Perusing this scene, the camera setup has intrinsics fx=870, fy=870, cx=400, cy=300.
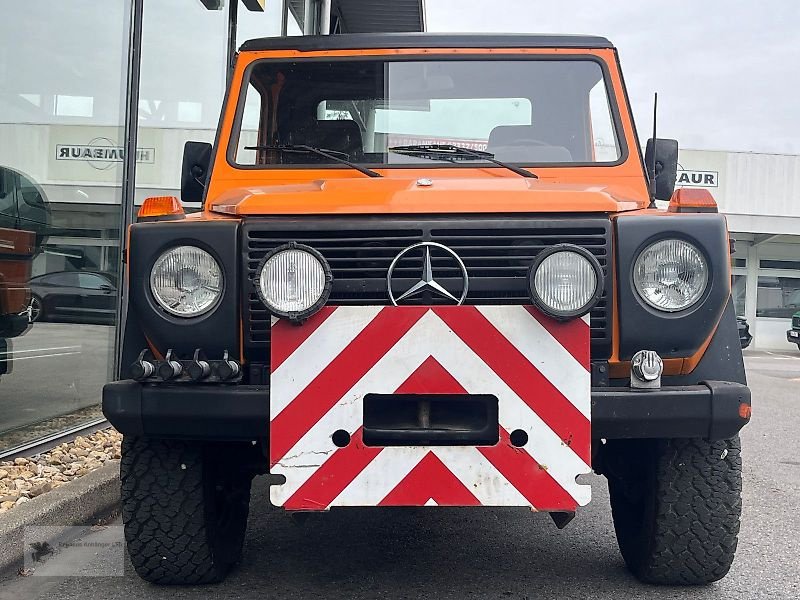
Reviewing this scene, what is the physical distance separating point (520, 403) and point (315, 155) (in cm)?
156

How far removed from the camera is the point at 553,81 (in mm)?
3838

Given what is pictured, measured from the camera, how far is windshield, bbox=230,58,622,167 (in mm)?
3754

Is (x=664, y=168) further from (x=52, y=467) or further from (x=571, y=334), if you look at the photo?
(x=52, y=467)

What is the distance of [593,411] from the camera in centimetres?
271

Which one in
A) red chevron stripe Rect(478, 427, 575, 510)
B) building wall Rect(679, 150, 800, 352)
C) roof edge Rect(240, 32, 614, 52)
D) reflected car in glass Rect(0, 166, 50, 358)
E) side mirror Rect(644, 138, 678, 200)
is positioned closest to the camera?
red chevron stripe Rect(478, 427, 575, 510)

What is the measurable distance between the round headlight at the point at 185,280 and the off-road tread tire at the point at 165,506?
54 centimetres

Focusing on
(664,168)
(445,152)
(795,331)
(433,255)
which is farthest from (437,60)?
(795,331)

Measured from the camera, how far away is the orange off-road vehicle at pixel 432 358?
8.77 feet

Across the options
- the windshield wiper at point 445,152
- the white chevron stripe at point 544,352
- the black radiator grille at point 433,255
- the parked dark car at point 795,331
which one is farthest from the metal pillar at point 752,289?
the white chevron stripe at point 544,352

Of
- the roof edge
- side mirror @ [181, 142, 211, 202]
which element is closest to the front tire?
the roof edge

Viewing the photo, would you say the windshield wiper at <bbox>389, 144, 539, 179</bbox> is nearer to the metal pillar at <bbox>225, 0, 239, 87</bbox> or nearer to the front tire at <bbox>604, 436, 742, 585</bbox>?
the front tire at <bbox>604, 436, 742, 585</bbox>

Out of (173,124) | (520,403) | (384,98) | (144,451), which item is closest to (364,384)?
(520,403)

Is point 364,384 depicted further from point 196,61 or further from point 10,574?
point 196,61

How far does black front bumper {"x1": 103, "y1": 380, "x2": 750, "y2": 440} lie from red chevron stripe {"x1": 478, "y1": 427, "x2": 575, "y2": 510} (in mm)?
232
